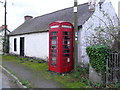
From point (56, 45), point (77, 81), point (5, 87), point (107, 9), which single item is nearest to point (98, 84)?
point (77, 81)

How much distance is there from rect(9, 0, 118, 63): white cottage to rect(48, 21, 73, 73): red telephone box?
1293 millimetres

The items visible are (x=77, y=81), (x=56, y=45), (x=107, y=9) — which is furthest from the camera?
(x=107, y=9)

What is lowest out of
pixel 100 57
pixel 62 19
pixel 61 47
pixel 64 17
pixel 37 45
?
pixel 100 57

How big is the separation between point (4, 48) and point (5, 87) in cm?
1330

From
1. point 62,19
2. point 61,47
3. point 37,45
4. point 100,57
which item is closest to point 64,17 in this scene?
point 62,19

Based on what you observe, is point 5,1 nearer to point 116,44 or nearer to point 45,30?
point 45,30

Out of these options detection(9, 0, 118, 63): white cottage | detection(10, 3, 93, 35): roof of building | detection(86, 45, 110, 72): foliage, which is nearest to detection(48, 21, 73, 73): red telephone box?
detection(9, 0, 118, 63): white cottage

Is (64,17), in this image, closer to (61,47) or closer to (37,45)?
(37,45)

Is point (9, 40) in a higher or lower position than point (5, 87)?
higher

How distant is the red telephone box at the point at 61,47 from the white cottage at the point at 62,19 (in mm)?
1293

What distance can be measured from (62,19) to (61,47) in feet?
17.3

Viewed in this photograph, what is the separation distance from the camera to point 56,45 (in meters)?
6.63

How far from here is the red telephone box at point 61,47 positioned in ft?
→ 21.2

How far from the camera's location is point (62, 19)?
11.2 metres
